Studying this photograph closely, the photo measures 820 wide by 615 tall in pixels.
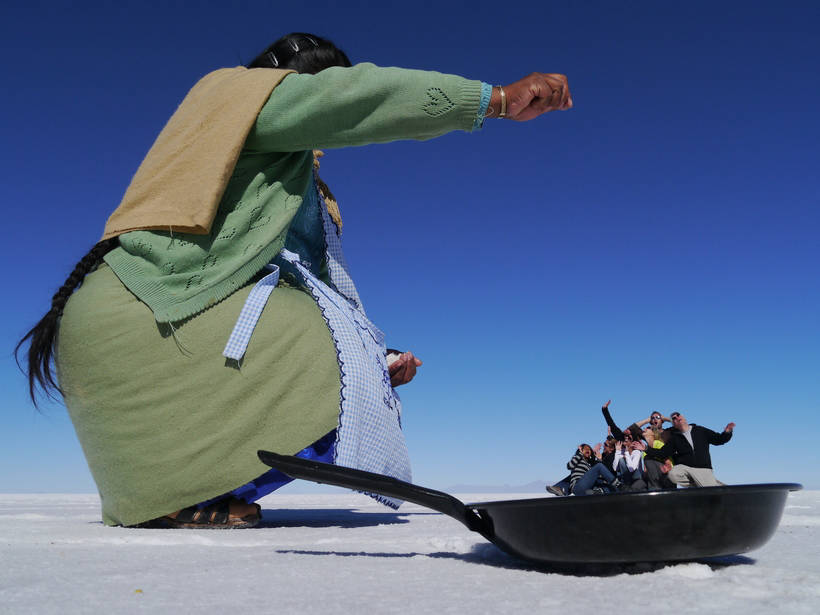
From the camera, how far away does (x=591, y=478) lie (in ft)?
23.2

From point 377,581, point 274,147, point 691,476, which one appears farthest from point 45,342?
point 691,476

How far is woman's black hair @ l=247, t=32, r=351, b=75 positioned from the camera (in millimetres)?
2266

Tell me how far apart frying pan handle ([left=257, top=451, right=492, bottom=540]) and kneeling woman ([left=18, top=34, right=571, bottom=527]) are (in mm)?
754

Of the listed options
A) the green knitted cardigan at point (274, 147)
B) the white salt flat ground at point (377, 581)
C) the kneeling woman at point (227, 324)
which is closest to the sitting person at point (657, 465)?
the kneeling woman at point (227, 324)

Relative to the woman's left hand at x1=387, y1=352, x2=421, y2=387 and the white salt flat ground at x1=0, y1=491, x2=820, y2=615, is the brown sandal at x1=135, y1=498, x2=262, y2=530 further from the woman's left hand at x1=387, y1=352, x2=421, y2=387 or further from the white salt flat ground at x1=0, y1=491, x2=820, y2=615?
the woman's left hand at x1=387, y1=352, x2=421, y2=387

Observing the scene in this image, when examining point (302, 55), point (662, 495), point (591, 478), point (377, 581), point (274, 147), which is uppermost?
point (302, 55)

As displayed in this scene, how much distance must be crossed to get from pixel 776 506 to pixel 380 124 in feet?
4.50

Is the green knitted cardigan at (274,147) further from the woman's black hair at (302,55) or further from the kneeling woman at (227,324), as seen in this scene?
the woman's black hair at (302,55)

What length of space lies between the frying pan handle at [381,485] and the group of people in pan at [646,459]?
4709 millimetres

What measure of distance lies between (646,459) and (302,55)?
621cm

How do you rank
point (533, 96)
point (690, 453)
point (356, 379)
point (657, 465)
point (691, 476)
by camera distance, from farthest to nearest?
1. point (657, 465)
2. point (690, 453)
3. point (691, 476)
4. point (356, 379)
5. point (533, 96)

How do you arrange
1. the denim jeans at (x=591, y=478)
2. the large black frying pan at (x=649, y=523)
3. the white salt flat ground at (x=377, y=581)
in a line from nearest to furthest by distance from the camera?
the white salt flat ground at (x=377, y=581) → the large black frying pan at (x=649, y=523) → the denim jeans at (x=591, y=478)

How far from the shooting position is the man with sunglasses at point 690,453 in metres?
5.86

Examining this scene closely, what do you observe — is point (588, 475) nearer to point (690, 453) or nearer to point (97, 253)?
point (690, 453)
